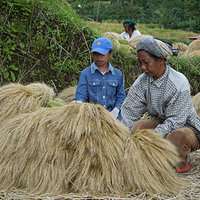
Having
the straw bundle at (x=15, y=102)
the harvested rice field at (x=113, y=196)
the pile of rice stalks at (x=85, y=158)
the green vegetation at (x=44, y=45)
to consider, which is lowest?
the harvested rice field at (x=113, y=196)

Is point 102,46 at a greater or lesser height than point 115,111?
greater

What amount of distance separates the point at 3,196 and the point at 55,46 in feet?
9.69

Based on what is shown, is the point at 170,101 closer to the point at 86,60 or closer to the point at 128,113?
the point at 128,113

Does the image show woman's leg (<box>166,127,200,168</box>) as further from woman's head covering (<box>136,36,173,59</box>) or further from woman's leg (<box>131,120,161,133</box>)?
woman's head covering (<box>136,36,173,59</box>)

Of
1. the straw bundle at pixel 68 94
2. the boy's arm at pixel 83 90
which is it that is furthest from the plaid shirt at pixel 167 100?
the straw bundle at pixel 68 94

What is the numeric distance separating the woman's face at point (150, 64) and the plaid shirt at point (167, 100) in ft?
0.29

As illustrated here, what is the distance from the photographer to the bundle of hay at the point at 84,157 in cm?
213

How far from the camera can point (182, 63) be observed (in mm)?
5566

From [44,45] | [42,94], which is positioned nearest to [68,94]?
[42,94]

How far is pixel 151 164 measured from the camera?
2.19 meters

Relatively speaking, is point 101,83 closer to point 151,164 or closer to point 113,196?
point 151,164

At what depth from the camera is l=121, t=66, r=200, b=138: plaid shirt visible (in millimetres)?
2637

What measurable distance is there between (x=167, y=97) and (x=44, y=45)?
2578 millimetres

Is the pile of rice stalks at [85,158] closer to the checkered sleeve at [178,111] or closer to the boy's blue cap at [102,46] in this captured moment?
the checkered sleeve at [178,111]
